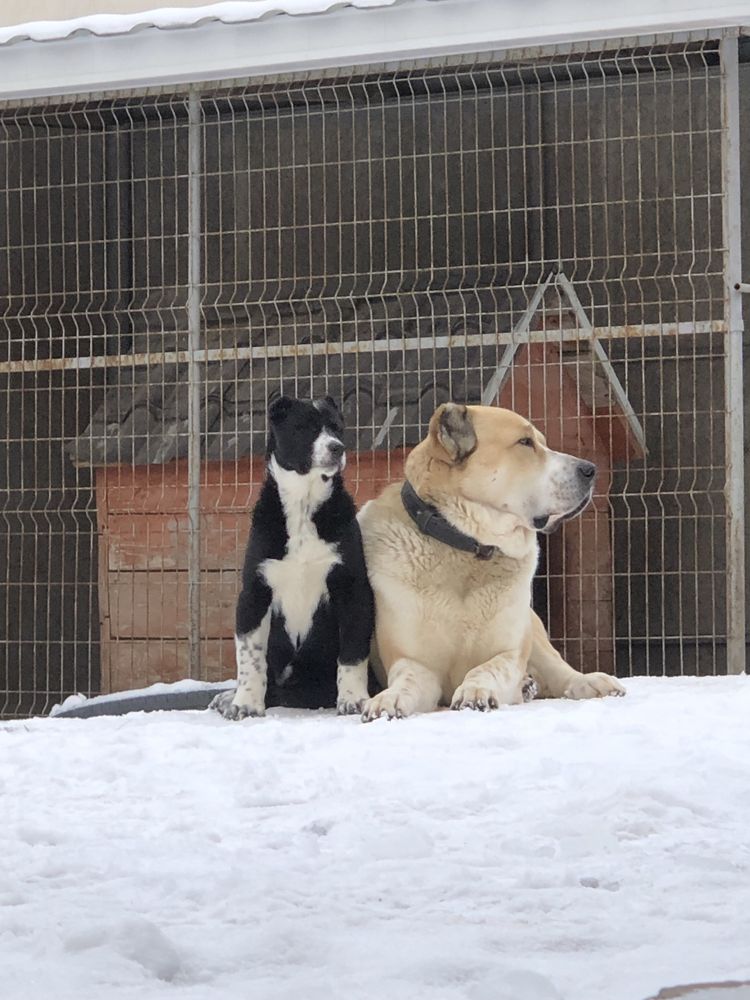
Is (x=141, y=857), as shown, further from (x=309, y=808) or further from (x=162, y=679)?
(x=162, y=679)

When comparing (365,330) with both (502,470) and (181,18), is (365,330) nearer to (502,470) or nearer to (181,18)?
(181,18)

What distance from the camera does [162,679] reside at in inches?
237

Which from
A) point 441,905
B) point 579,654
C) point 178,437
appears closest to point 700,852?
point 441,905

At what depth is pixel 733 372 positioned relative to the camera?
5.15m

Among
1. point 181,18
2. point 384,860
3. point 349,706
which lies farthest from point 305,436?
point 181,18

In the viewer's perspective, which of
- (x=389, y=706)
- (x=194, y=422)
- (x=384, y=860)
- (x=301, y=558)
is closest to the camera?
(x=384, y=860)

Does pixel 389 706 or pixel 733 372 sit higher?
pixel 733 372

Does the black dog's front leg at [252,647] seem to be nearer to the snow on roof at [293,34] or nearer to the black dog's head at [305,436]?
the black dog's head at [305,436]

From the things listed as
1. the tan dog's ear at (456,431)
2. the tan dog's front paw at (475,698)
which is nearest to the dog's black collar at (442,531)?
the tan dog's ear at (456,431)

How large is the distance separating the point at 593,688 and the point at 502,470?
0.75 meters

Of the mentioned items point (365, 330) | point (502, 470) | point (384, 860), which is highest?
point (365, 330)

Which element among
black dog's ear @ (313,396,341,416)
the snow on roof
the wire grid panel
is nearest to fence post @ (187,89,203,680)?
the wire grid panel

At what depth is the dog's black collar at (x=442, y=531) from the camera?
3.83 m

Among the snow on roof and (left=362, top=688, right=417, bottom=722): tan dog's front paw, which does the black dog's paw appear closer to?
(left=362, top=688, right=417, bottom=722): tan dog's front paw
